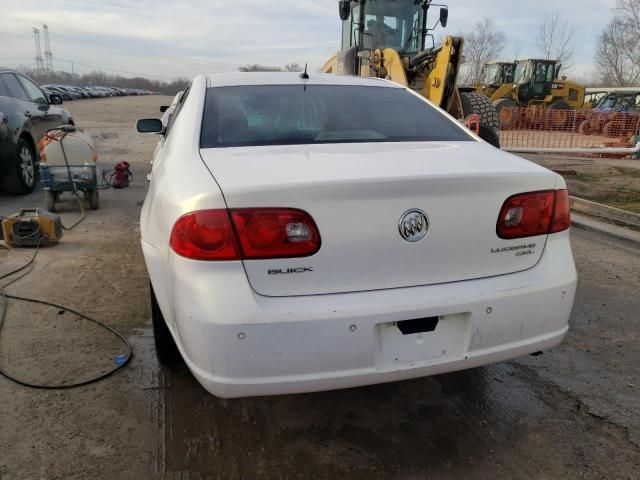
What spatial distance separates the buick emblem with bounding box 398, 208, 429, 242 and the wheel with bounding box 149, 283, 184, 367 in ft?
4.51

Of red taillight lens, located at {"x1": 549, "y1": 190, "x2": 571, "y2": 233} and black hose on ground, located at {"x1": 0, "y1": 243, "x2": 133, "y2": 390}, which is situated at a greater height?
red taillight lens, located at {"x1": 549, "y1": 190, "x2": 571, "y2": 233}

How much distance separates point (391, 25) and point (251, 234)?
9399 millimetres

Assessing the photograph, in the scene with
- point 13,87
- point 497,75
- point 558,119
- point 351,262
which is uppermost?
point 497,75

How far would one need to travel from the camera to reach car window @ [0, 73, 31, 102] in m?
7.41

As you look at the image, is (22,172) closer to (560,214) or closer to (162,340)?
(162,340)

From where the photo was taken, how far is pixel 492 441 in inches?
94.7

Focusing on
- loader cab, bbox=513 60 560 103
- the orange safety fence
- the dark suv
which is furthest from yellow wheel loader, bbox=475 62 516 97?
the dark suv

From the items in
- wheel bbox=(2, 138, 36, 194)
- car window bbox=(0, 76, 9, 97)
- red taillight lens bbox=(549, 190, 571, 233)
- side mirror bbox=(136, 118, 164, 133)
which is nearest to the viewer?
red taillight lens bbox=(549, 190, 571, 233)

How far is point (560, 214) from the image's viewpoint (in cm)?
232

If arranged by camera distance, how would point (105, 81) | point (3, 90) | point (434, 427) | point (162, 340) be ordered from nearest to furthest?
point (434, 427) < point (162, 340) < point (3, 90) < point (105, 81)

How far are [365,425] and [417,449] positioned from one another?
0.27 meters

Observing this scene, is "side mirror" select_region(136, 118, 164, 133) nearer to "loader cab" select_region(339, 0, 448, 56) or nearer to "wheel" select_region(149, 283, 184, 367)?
"wheel" select_region(149, 283, 184, 367)

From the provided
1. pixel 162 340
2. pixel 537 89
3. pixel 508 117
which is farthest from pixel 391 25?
pixel 537 89

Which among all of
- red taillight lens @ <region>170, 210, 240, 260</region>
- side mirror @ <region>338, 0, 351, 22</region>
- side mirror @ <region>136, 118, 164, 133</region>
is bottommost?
red taillight lens @ <region>170, 210, 240, 260</region>
